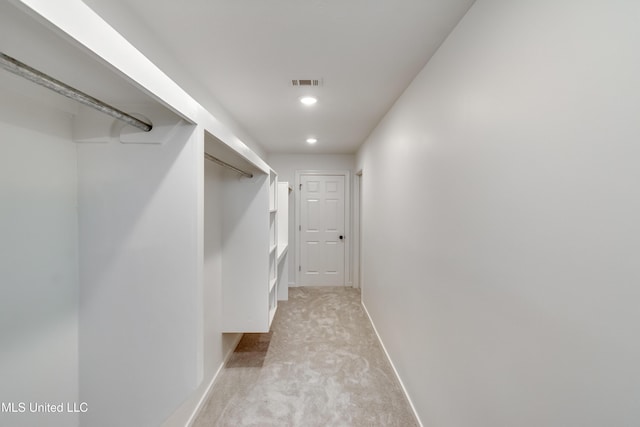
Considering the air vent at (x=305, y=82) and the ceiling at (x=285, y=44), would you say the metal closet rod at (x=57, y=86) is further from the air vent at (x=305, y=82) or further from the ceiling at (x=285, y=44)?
the air vent at (x=305, y=82)

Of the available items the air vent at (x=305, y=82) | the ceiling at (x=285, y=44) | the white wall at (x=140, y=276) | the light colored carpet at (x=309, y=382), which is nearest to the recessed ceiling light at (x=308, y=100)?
the ceiling at (x=285, y=44)

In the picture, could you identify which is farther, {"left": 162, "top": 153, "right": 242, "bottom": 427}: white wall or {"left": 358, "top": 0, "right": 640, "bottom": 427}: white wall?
{"left": 162, "top": 153, "right": 242, "bottom": 427}: white wall

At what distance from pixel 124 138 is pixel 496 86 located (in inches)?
52.3

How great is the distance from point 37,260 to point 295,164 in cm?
396

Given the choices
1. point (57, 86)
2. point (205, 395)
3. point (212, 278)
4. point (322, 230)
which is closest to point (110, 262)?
point (57, 86)

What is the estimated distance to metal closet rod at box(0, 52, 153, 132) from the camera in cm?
52

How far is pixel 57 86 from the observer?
61 centimetres

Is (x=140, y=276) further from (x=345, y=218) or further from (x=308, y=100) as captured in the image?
(x=345, y=218)

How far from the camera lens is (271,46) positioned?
1484mm

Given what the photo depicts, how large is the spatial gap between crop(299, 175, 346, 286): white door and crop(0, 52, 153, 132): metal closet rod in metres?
3.81

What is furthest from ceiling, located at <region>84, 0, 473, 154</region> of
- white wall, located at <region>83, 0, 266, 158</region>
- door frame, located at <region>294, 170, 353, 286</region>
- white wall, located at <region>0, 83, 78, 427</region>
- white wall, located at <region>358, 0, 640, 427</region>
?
door frame, located at <region>294, 170, 353, 286</region>

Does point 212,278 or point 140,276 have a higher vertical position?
point 140,276

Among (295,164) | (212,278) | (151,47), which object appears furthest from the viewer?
(295,164)

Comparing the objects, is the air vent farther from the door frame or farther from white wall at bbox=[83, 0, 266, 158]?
the door frame
